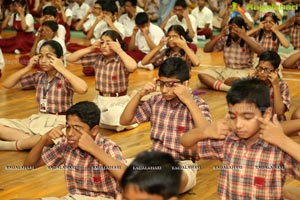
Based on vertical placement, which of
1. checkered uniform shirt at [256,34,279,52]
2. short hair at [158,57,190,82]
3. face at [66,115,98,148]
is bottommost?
face at [66,115,98,148]

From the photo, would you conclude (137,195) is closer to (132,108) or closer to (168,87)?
(168,87)

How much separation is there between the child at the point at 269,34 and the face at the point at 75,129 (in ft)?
14.2

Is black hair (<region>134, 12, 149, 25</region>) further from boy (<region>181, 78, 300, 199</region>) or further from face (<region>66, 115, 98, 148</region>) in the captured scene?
boy (<region>181, 78, 300, 199</region>)

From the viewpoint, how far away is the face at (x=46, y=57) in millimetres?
4695

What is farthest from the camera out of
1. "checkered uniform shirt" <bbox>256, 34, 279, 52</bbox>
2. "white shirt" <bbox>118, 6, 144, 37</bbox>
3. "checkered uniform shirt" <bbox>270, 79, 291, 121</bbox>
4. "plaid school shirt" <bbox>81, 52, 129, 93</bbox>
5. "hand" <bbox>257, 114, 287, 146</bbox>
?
"white shirt" <bbox>118, 6, 144, 37</bbox>

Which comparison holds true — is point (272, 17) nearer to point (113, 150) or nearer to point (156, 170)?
point (113, 150)

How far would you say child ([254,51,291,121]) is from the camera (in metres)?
4.58

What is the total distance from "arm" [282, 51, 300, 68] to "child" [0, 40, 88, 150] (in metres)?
3.81

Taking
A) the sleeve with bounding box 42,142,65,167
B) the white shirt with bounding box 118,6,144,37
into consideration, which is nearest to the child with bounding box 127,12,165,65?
the white shirt with bounding box 118,6,144,37

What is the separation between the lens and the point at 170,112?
369 cm

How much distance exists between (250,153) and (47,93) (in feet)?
Answer: 7.91

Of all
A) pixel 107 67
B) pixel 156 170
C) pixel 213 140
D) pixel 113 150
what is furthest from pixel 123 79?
pixel 156 170

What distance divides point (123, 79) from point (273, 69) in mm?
1348

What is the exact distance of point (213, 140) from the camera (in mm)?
2869
